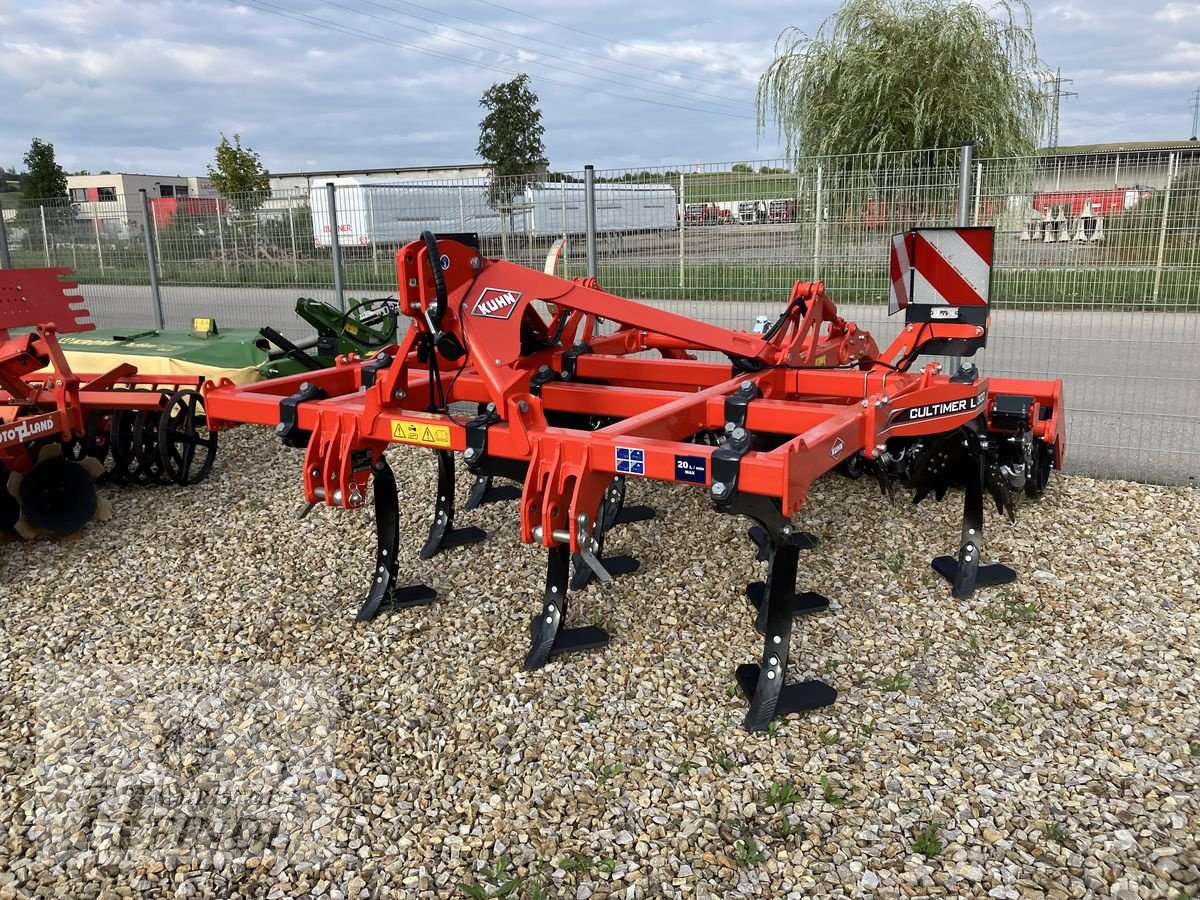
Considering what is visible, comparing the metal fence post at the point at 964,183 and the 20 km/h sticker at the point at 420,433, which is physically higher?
the metal fence post at the point at 964,183

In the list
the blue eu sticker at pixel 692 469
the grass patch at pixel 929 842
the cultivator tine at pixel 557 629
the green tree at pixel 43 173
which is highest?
the green tree at pixel 43 173

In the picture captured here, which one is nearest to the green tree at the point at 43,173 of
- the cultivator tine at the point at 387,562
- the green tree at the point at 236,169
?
the green tree at the point at 236,169

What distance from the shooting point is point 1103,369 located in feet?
25.8

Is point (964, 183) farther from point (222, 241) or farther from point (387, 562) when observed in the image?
point (222, 241)

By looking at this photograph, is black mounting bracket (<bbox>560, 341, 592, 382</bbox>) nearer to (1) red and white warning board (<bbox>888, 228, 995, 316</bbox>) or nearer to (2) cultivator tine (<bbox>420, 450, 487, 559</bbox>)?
(2) cultivator tine (<bbox>420, 450, 487, 559</bbox>)

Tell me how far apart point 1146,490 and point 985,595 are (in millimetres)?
2151

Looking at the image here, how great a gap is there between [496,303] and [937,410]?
194 cm

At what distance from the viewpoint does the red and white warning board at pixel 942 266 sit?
195 inches

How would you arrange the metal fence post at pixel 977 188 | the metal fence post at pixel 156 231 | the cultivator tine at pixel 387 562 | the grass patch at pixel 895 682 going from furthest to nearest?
the metal fence post at pixel 156 231 < the metal fence post at pixel 977 188 < the cultivator tine at pixel 387 562 < the grass patch at pixel 895 682

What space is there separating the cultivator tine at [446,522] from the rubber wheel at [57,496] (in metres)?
2.08

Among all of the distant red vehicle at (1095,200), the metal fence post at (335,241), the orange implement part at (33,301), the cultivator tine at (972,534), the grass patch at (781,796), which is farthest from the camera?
the metal fence post at (335,241)

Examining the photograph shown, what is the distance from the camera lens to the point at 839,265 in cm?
724

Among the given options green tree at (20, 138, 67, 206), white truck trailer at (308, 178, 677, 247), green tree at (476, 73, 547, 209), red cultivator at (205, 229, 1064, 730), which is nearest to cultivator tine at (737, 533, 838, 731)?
red cultivator at (205, 229, 1064, 730)

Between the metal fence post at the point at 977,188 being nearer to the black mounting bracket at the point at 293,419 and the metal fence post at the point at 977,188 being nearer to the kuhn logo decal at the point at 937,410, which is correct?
the kuhn logo decal at the point at 937,410
